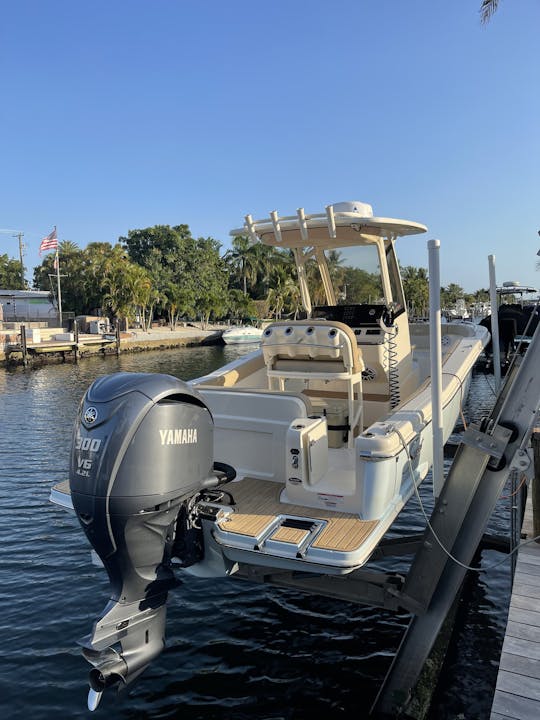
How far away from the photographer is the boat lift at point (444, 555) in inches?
153

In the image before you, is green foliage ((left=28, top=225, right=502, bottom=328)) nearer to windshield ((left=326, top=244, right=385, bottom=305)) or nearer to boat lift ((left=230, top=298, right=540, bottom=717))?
windshield ((left=326, top=244, right=385, bottom=305))

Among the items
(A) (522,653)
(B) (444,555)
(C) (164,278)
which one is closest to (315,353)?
(B) (444,555)

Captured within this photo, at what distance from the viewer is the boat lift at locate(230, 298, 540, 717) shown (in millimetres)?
3896

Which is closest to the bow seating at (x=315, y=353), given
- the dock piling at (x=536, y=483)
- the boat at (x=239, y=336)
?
Result: the dock piling at (x=536, y=483)

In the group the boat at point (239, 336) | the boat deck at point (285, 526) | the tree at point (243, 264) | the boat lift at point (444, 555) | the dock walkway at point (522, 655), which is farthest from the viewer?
the tree at point (243, 264)

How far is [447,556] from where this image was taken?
402cm

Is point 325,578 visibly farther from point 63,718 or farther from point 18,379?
point 18,379

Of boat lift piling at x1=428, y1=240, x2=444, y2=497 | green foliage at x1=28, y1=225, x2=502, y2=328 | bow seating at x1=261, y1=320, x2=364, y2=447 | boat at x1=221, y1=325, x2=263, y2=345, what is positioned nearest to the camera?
boat lift piling at x1=428, y1=240, x2=444, y2=497

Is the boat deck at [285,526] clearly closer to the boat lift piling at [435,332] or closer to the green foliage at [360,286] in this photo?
the boat lift piling at [435,332]

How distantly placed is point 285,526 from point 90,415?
5.34 feet

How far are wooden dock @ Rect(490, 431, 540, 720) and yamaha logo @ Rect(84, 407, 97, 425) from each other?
9.15 feet

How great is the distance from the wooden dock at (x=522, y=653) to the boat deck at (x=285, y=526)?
3.43 ft

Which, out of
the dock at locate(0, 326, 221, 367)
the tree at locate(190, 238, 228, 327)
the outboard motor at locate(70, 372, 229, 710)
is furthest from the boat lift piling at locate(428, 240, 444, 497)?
the tree at locate(190, 238, 228, 327)

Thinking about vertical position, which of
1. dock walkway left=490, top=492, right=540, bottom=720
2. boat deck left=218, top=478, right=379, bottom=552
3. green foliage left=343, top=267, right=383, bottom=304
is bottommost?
dock walkway left=490, top=492, right=540, bottom=720
